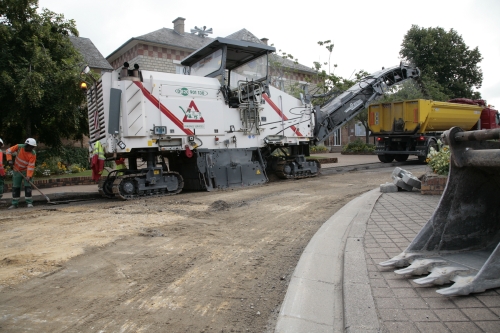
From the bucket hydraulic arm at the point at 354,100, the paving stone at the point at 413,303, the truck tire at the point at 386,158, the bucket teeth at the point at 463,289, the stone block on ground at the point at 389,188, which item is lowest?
the paving stone at the point at 413,303

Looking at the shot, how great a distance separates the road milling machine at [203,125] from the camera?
8.84m

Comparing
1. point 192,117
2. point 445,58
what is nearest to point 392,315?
point 192,117

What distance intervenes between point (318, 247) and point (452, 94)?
34.7 meters

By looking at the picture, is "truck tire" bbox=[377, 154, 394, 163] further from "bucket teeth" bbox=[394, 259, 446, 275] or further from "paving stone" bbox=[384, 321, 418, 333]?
"paving stone" bbox=[384, 321, 418, 333]

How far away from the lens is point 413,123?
591 inches

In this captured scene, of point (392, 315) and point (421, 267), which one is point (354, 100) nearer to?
point (421, 267)

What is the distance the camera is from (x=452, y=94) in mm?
33531

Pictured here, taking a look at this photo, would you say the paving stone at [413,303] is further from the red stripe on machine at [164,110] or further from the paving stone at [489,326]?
the red stripe on machine at [164,110]

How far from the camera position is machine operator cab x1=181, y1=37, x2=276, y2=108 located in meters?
10.3

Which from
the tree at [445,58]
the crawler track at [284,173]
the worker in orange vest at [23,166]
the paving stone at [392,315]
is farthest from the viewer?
the tree at [445,58]

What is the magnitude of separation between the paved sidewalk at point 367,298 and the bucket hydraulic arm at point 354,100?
8.75 meters

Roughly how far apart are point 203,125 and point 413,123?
9.25 metres

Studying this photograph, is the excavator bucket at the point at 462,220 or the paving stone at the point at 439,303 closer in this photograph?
the paving stone at the point at 439,303

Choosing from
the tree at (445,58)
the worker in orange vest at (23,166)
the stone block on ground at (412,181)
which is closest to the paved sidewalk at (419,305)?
the stone block on ground at (412,181)
